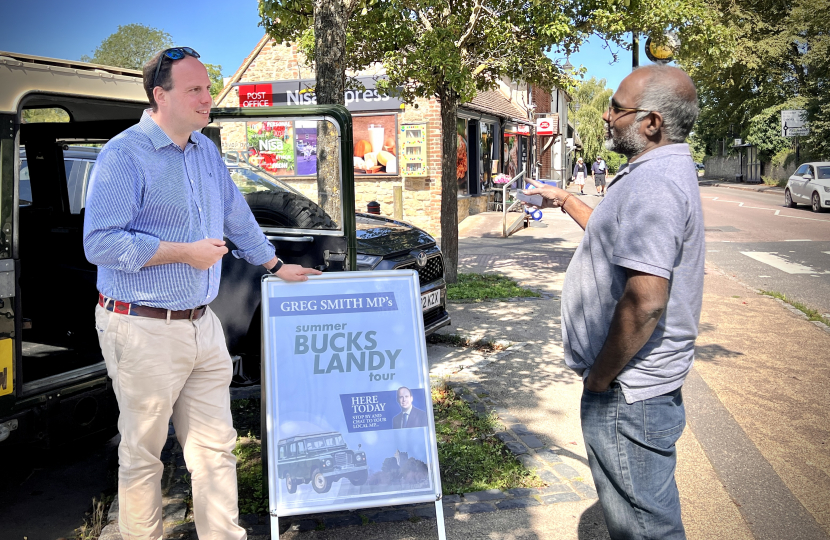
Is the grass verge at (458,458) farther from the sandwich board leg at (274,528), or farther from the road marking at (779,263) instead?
the road marking at (779,263)

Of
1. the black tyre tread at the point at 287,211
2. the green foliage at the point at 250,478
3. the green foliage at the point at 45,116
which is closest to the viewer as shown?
the green foliage at the point at 250,478

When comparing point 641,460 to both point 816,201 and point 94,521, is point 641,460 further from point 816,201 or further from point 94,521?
point 816,201

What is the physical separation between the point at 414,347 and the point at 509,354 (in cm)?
364

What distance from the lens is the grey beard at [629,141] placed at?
2287 mm

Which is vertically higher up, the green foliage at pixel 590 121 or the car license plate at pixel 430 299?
the green foliage at pixel 590 121

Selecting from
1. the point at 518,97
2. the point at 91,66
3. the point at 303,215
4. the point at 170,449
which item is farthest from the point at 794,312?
the point at 518,97

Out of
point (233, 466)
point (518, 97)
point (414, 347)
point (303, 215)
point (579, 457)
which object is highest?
point (518, 97)

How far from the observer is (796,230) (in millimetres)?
17859

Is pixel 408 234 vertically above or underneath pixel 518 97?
underneath

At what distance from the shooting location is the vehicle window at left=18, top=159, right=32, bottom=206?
5.41 metres

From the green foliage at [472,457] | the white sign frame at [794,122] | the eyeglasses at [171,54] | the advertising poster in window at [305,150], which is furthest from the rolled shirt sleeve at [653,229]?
the white sign frame at [794,122]

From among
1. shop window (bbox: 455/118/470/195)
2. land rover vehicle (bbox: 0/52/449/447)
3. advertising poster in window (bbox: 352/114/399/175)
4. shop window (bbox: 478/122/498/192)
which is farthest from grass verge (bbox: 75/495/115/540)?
shop window (bbox: 478/122/498/192)

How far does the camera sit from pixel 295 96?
20078 millimetres

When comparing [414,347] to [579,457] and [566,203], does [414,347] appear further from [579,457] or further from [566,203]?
[579,457]
